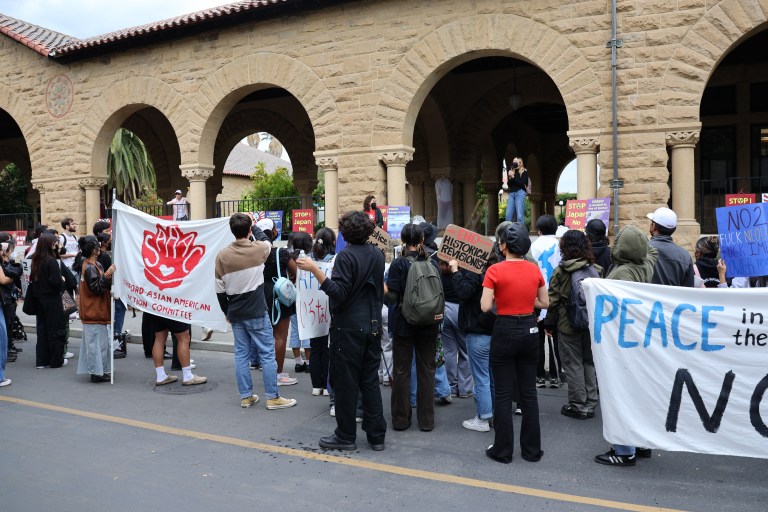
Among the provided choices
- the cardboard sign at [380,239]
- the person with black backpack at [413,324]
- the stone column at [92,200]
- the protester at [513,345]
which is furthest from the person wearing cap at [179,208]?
the protester at [513,345]

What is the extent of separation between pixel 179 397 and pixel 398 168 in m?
7.87

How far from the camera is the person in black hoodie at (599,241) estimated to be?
6961 millimetres

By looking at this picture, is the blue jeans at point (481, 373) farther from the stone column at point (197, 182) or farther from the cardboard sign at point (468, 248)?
the stone column at point (197, 182)

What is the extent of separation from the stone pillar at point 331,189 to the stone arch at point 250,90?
1.15 ft

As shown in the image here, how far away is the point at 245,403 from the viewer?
686 centimetres

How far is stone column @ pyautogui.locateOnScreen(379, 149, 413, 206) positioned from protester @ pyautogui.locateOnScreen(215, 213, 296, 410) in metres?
7.29

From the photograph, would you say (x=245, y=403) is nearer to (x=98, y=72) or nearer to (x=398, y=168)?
(x=398, y=168)

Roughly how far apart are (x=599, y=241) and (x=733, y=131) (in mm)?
12999

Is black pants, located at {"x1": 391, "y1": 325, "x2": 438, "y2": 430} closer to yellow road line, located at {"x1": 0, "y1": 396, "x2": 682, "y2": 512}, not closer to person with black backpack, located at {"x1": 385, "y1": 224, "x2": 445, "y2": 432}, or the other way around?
person with black backpack, located at {"x1": 385, "y1": 224, "x2": 445, "y2": 432}

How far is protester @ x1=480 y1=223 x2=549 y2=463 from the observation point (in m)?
5.16

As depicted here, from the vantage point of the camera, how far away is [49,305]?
29.9ft

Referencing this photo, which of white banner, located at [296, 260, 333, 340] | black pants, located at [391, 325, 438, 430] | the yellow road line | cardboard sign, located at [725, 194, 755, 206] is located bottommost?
the yellow road line

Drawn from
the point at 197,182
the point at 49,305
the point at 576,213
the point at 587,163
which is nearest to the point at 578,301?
the point at 576,213

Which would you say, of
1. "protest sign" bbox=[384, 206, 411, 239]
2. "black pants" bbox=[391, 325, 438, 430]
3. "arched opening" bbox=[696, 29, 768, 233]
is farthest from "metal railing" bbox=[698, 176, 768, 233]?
"black pants" bbox=[391, 325, 438, 430]
